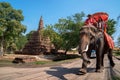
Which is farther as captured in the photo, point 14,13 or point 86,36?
point 14,13

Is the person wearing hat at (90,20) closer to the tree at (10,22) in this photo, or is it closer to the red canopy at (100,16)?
the red canopy at (100,16)

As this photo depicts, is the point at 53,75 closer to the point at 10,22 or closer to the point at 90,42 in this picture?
the point at 90,42

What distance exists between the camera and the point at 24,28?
172 feet

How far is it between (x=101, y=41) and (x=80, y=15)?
140 feet

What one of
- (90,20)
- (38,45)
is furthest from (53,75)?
(38,45)

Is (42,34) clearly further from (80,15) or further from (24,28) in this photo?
(80,15)

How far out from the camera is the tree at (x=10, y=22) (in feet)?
160

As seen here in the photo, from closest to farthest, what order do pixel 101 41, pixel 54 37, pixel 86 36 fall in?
pixel 86 36
pixel 101 41
pixel 54 37

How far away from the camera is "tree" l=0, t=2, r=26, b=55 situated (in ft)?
160

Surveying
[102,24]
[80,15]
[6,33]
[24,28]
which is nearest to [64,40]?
[80,15]

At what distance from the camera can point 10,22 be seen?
48906 millimetres

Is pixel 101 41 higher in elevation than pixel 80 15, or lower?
lower

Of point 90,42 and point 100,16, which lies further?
point 100,16

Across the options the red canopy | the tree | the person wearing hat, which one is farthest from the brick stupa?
the person wearing hat
